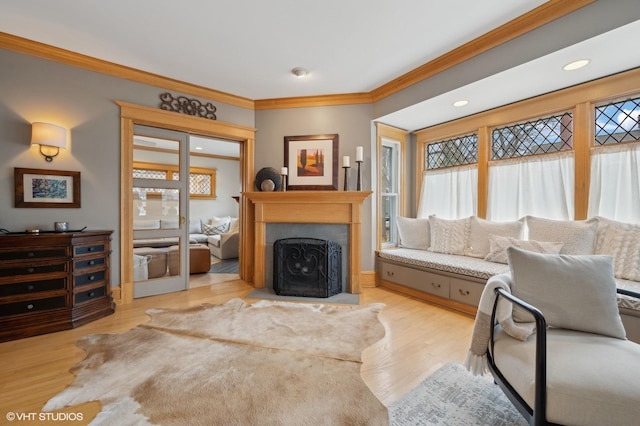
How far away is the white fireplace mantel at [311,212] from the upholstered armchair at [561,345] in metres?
1.93

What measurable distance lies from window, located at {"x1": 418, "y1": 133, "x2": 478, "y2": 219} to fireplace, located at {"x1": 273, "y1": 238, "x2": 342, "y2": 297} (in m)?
1.65

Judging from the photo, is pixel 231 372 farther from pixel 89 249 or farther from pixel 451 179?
pixel 451 179

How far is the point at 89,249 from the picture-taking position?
2510mm

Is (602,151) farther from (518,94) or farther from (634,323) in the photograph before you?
(634,323)

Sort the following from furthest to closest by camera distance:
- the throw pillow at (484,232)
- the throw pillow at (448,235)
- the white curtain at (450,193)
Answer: the white curtain at (450,193)
the throw pillow at (448,235)
the throw pillow at (484,232)

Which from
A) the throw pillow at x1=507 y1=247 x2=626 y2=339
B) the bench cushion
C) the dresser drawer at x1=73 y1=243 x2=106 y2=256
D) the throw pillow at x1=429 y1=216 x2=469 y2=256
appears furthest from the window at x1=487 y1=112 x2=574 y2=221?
the dresser drawer at x1=73 y1=243 x2=106 y2=256

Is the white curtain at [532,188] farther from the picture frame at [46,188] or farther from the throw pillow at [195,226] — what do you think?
the throw pillow at [195,226]

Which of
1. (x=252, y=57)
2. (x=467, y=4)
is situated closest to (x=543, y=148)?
(x=467, y=4)

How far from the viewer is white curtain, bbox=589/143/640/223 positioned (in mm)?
2211

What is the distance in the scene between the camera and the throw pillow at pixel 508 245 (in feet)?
7.95

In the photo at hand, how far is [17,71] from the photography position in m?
2.42

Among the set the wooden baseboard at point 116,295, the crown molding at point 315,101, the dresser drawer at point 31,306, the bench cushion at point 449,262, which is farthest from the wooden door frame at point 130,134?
the bench cushion at point 449,262

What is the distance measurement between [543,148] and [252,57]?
332 cm

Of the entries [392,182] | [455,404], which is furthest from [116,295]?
[392,182]
